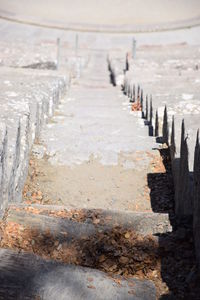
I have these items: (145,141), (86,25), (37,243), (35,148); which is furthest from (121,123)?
(86,25)

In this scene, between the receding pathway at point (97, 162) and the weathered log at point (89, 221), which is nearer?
the weathered log at point (89, 221)

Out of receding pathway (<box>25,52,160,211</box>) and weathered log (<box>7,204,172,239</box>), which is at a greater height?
weathered log (<box>7,204,172,239</box>)

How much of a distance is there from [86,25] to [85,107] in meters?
25.8

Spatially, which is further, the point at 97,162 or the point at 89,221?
the point at 97,162

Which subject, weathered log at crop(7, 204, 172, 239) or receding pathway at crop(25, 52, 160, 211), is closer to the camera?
weathered log at crop(7, 204, 172, 239)

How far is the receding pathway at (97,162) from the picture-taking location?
4.08 m

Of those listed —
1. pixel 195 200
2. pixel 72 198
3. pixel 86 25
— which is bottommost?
pixel 72 198

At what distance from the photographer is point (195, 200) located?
9.03 feet

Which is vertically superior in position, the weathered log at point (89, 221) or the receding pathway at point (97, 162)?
the weathered log at point (89, 221)

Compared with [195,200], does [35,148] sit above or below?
below

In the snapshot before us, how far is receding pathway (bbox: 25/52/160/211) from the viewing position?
4078 mm

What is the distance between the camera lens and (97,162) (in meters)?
4.88

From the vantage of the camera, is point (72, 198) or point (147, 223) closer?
point (147, 223)

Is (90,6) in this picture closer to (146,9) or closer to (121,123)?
(146,9)
